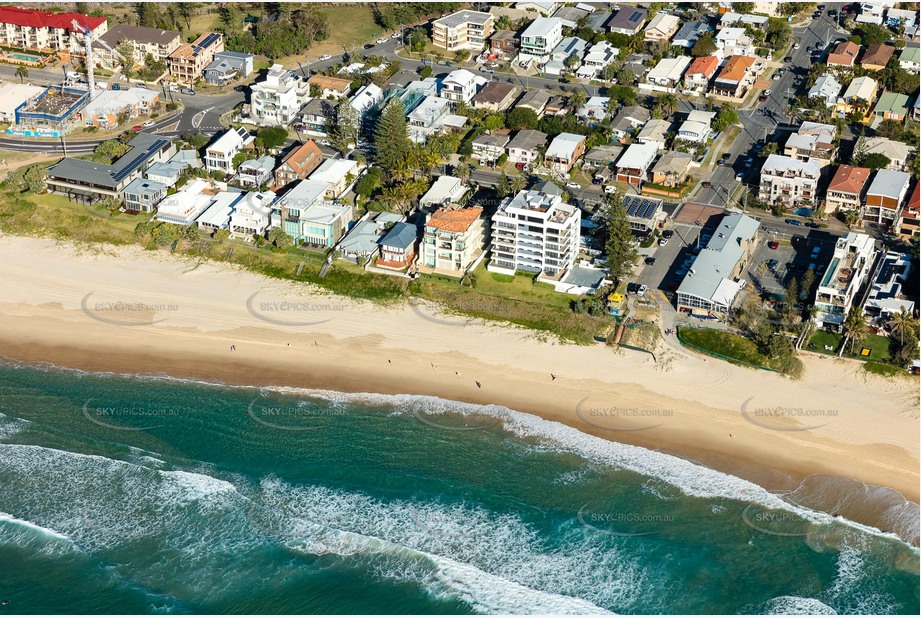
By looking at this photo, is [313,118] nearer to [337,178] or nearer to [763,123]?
[337,178]

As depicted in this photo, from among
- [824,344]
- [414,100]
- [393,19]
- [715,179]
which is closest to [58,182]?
[414,100]

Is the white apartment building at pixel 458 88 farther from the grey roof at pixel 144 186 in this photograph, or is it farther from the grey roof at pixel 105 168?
the grey roof at pixel 144 186

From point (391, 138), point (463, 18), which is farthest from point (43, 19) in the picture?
point (391, 138)

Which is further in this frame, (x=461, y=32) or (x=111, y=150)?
(x=461, y=32)

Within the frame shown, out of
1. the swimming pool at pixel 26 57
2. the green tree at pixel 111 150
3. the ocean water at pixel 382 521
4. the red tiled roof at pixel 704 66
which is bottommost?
the ocean water at pixel 382 521

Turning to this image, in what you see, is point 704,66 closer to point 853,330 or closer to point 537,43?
point 537,43

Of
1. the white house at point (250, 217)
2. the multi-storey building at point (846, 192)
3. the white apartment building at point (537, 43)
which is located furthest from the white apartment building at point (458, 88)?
the multi-storey building at point (846, 192)
